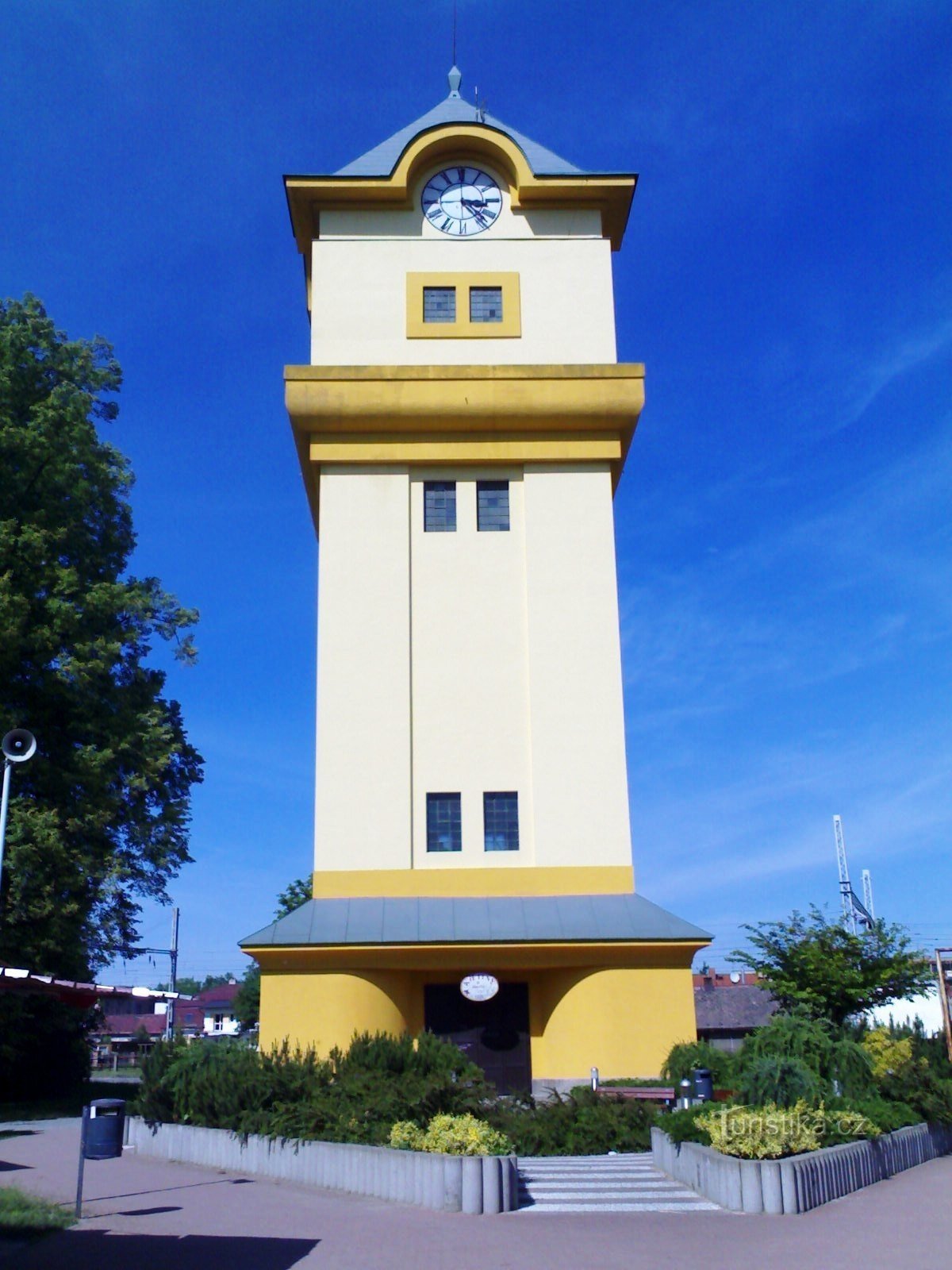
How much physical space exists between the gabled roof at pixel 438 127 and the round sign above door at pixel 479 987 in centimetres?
1968

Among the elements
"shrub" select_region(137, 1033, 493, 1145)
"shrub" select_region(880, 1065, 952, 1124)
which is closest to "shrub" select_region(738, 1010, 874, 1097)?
"shrub" select_region(880, 1065, 952, 1124)

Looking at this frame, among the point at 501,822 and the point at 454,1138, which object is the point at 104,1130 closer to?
the point at 454,1138

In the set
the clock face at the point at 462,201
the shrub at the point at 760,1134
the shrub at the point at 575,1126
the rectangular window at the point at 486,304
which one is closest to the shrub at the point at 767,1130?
the shrub at the point at 760,1134

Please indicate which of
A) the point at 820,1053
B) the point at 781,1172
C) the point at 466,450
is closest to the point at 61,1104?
the point at 466,450

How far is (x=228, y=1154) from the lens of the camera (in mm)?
19453

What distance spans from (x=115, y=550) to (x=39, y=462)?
3860 millimetres

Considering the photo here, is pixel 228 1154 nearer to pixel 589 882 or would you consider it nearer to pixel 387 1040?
pixel 387 1040

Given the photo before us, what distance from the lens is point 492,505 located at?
1167 inches

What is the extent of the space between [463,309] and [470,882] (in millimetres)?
14222

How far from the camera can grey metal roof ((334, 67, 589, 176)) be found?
31219 millimetres

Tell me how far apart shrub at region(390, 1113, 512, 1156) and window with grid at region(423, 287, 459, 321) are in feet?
66.1

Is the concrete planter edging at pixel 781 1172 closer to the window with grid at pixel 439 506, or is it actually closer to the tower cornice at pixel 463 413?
the window with grid at pixel 439 506

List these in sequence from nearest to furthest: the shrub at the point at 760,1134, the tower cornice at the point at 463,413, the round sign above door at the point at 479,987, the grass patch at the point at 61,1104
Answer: the shrub at the point at 760,1134 < the round sign above door at the point at 479,987 < the tower cornice at the point at 463,413 < the grass patch at the point at 61,1104

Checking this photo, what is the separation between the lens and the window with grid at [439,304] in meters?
30.7
